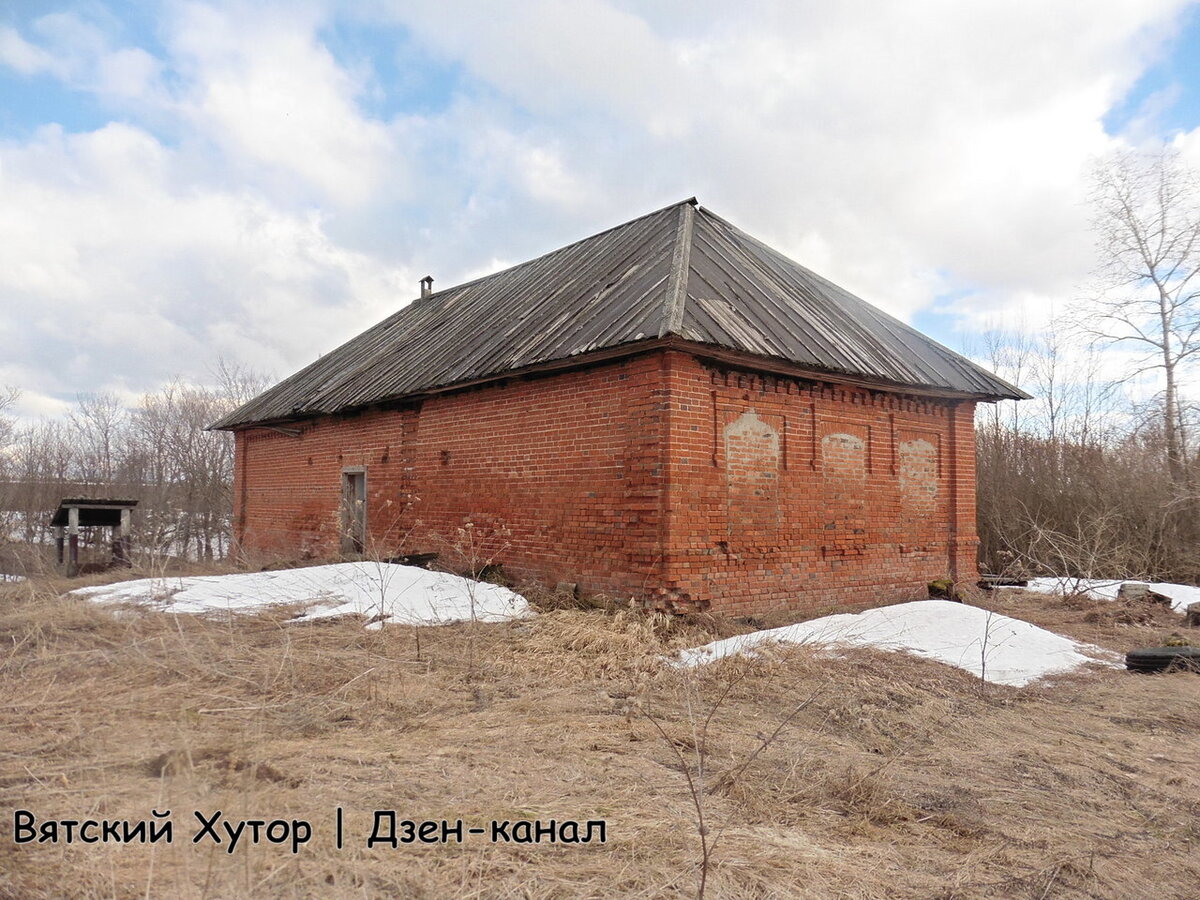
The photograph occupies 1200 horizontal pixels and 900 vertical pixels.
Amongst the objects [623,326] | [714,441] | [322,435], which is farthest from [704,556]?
[322,435]

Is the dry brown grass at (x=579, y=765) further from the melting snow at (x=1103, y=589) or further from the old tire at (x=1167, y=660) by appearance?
the melting snow at (x=1103, y=589)

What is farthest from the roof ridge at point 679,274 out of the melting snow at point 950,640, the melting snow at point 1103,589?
the melting snow at point 1103,589

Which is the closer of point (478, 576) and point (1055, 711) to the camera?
point (1055, 711)

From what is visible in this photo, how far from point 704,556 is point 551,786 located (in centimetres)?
510

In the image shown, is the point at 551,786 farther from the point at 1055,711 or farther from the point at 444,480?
the point at 444,480

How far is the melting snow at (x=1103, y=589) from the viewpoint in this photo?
11898 mm

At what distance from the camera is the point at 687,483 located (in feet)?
27.9

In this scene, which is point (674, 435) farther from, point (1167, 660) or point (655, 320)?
point (1167, 660)

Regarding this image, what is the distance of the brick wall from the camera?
28.1ft

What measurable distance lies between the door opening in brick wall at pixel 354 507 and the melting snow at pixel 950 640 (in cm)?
788

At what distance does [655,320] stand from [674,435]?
1298mm

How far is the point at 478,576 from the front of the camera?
10352 millimetres

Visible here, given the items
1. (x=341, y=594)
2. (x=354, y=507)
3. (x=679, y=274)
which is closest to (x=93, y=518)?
(x=354, y=507)

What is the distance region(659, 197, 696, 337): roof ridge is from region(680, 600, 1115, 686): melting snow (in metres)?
3.31
